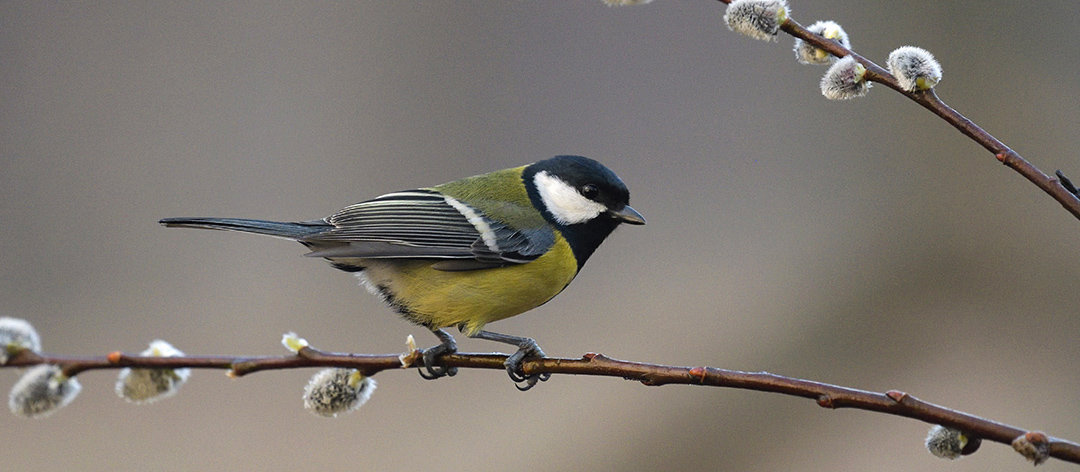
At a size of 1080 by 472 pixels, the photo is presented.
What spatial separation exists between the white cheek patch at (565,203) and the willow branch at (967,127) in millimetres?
469

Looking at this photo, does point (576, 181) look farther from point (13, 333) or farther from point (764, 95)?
point (764, 95)

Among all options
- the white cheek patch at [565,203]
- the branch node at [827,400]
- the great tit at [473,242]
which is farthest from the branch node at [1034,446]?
the white cheek patch at [565,203]

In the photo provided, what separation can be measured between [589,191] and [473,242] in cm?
17

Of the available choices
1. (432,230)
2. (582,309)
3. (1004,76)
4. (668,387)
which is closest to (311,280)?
(582,309)

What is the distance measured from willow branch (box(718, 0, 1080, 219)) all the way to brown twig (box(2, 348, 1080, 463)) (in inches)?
7.0

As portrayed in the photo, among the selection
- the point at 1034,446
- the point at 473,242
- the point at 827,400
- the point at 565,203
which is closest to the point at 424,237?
the point at 473,242

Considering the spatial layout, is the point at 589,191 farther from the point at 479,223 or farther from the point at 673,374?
the point at 673,374

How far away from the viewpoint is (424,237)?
1110mm

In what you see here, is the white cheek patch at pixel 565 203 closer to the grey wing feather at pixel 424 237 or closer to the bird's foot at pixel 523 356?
the grey wing feather at pixel 424 237

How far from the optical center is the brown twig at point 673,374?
571mm

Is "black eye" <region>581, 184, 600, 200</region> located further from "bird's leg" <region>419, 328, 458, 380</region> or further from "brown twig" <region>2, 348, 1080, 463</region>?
"brown twig" <region>2, 348, 1080, 463</region>

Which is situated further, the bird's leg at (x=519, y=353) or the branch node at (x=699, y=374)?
the bird's leg at (x=519, y=353)

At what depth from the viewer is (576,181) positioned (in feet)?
3.73

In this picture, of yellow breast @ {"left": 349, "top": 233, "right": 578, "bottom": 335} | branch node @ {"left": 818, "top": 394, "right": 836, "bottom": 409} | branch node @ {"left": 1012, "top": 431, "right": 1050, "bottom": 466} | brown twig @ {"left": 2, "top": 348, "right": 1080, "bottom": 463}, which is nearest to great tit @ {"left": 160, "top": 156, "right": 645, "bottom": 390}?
yellow breast @ {"left": 349, "top": 233, "right": 578, "bottom": 335}
